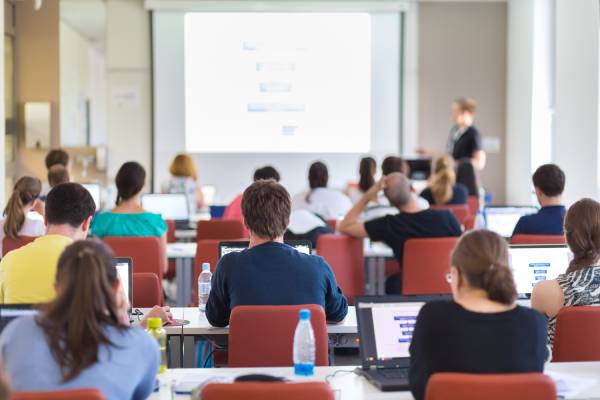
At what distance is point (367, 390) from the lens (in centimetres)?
333

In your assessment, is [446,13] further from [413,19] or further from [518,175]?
[518,175]

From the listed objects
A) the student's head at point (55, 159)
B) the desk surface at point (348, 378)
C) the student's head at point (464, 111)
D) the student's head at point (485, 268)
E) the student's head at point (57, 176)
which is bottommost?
the desk surface at point (348, 378)

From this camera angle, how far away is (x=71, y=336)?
263 cm

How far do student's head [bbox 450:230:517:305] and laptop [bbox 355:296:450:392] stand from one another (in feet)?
1.97

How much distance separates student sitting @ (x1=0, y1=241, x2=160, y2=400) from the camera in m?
2.63

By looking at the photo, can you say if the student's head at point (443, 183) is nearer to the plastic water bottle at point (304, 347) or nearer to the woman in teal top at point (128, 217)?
the woman in teal top at point (128, 217)

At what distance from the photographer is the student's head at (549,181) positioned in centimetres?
609

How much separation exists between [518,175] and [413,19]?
2.33m

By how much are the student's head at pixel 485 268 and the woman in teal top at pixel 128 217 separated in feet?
12.2

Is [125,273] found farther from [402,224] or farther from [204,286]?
[402,224]

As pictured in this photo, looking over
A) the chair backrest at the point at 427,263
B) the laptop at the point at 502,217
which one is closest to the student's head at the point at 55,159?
the laptop at the point at 502,217

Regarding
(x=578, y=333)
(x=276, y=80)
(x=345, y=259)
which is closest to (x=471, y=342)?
(x=578, y=333)

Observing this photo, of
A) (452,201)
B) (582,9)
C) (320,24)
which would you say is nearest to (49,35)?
(320,24)

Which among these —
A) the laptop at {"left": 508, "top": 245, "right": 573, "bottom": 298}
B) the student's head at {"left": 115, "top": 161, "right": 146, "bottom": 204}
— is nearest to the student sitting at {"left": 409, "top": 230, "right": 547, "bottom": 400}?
the laptop at {"left": 508, "top": 245, "right": 573, "bottom": 298}
